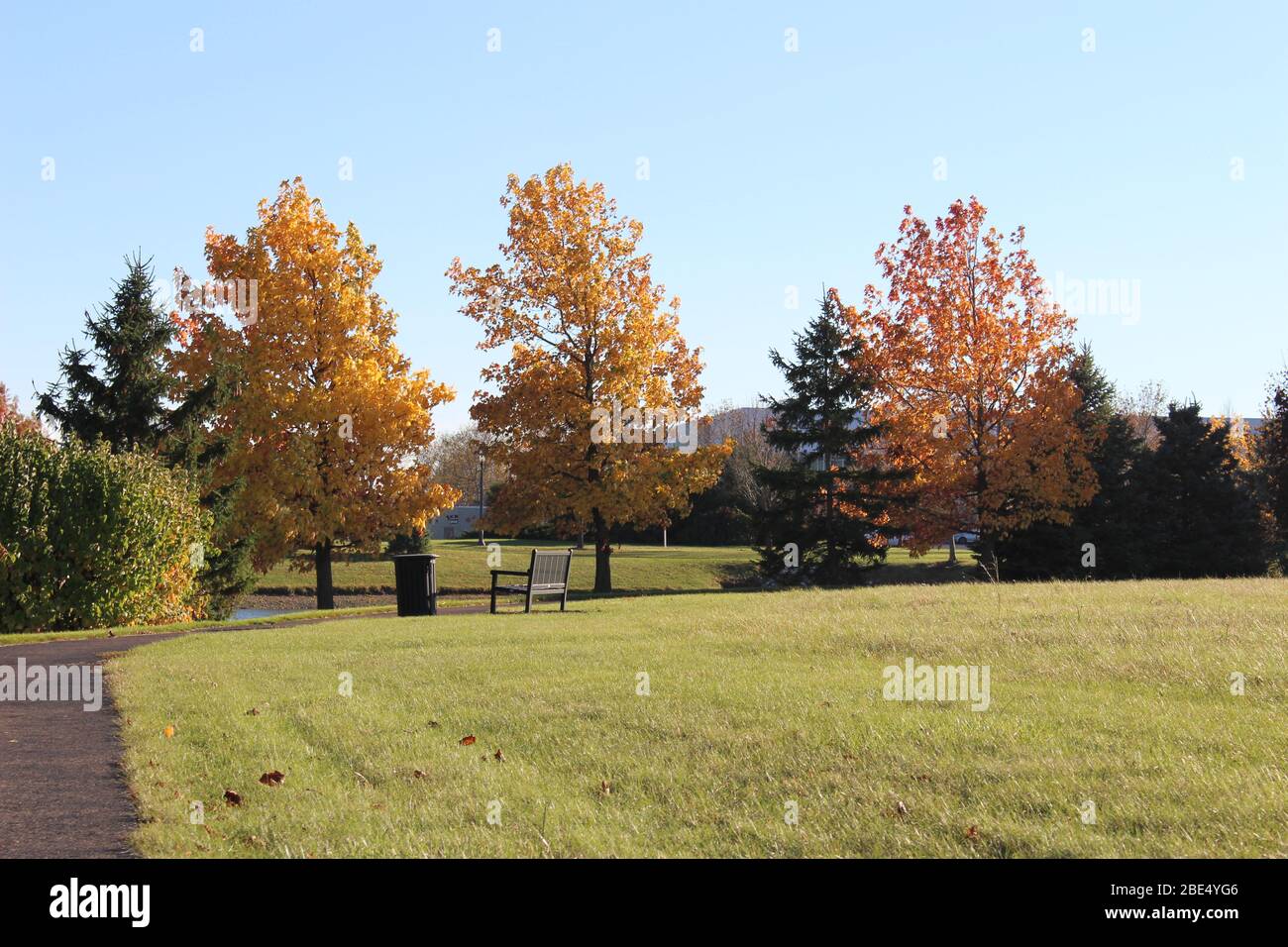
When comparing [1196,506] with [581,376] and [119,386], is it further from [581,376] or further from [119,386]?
[119,386]

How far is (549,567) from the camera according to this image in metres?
20.5

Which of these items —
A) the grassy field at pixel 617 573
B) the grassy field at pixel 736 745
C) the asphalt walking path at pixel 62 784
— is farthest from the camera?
the grassy field at pixel 617 573

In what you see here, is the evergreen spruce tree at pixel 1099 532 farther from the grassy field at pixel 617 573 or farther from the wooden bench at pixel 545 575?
the wooden bench at pixel 545 575

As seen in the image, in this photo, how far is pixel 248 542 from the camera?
1153 inches

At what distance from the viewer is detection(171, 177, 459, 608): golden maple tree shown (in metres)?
28.6

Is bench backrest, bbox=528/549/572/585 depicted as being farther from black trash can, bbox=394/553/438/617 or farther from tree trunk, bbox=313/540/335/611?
tree trunk, bbox=313/540/335/611

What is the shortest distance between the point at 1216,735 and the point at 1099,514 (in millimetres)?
34002

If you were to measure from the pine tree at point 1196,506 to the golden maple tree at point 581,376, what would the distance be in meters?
19.5

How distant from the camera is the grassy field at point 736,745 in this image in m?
5.41

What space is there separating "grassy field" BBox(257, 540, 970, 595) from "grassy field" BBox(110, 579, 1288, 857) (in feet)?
90.6

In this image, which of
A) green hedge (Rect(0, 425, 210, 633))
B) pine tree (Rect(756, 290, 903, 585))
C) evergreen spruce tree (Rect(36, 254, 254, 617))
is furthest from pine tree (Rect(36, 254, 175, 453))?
pine tree (Rect(756, 290, 903, 585))

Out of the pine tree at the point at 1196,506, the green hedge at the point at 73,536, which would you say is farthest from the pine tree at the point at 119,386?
the pine tree at the point at 1196,506

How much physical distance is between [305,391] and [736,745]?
23245 mm
